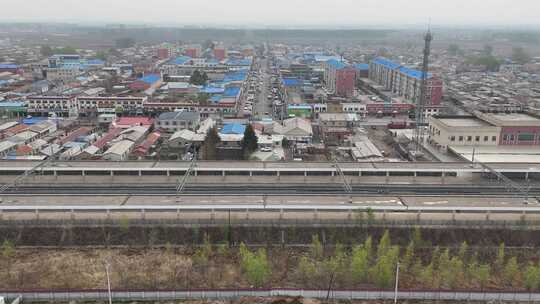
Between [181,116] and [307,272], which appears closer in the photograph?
[307,272]

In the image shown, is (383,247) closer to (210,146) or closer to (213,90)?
(210,146)

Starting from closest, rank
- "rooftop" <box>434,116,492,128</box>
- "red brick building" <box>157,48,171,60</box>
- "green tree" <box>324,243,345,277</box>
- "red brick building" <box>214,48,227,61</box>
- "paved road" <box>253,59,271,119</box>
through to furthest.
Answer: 1. "green tree" <box>324,243,345,277</box>
2. "rooftop" <box>434,116,492,128</box>
3. "paved road" <box>253,59,271,119</box>
4. "red brick building" <box>157,48,171,60</box>
5. "red brick building" <box>214,48,227,61</box>

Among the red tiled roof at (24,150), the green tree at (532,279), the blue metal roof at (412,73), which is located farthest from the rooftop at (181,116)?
the green tree at (532,279)

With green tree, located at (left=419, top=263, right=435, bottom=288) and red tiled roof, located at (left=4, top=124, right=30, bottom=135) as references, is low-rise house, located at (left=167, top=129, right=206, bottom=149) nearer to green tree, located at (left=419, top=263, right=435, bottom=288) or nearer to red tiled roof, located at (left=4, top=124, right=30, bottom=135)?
red tiled roof, located at (left=4, top=124, right=30, bottom=135)

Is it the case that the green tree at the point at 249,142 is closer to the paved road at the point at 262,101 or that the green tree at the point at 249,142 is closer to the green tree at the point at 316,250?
the green tree at the point at 316,250

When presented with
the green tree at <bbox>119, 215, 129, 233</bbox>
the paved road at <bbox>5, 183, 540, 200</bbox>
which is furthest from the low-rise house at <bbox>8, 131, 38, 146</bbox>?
the green tree at <bbox>119, 215, 129, 233</bbox>

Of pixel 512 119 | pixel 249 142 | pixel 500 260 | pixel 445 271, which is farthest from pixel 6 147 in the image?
pixel 512 119

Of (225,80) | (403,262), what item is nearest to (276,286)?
(403,262)
